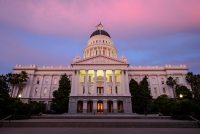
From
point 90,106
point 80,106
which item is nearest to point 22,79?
point 80,106

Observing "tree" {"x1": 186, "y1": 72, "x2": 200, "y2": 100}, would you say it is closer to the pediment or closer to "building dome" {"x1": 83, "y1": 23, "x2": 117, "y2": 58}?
the pediment

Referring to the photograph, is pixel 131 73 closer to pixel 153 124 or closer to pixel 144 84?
pixel 144 84

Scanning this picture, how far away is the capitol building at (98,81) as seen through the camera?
148ft

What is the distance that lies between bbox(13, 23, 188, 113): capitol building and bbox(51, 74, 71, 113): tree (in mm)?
2326

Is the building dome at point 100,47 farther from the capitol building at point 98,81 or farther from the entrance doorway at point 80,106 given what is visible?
the entrance doorway at point 80,106

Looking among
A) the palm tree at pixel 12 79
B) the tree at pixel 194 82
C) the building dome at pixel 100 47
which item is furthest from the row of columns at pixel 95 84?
the tree at pixel 194 82

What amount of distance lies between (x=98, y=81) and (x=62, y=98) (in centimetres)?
1164

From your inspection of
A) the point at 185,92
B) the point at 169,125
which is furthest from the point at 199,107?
the point at 185,92

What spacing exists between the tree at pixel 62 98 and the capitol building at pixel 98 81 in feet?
7.63

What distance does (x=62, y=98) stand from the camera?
47.0 m

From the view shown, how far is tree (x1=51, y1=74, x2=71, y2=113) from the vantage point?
1781 inches

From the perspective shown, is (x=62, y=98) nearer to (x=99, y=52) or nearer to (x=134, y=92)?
(x=134, y=92)

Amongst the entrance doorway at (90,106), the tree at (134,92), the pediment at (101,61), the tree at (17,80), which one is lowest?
the entrance doorway at (90,106)

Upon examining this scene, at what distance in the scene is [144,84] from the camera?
49875 mm
